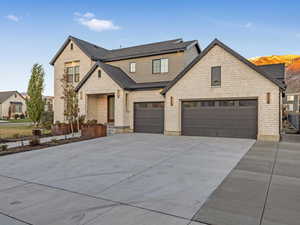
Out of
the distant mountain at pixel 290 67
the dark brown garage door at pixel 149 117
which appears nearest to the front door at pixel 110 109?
the dark brown garage door at pixel 149 117

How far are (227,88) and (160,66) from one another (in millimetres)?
7346

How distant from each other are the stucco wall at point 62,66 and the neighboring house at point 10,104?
2883cm

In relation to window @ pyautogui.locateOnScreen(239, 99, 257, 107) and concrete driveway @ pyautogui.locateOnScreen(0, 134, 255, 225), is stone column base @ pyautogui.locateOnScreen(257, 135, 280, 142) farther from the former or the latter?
concrete driveway @ pyautogui.locateOnScreen(0, 134, 255, 225)

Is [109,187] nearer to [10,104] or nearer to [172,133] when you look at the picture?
[172,133]

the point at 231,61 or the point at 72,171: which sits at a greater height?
the point at 231,61

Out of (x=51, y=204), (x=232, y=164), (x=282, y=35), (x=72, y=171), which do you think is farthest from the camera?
(x=282, y=35)

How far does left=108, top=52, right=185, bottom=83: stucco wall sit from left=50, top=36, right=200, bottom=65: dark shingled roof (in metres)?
0.42

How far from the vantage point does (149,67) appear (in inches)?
703

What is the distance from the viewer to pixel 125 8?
57.0 feet

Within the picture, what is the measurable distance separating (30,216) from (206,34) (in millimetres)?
23730

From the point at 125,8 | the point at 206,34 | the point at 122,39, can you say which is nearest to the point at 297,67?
the point at 206,34

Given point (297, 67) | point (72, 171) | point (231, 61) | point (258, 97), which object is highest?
point (297, 67)

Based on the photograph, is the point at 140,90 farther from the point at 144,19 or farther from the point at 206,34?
the point at 206,34

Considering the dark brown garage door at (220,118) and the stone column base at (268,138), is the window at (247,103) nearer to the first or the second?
the dark brown garage door at (220,118)
